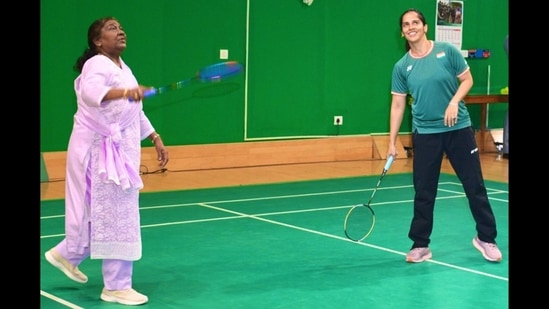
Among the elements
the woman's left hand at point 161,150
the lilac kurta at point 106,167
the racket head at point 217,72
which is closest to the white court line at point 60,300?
the lilac kurta at point 106,167

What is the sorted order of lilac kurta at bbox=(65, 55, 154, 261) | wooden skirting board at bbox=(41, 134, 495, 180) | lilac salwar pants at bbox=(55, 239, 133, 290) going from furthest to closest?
1. wooden skirting board at bbox=(41, 134, 495, 180)
2. lilac salwar pants at bbox=(55, 239, 133, 290)
3. lilac kurta at bbox=(65, 55, 154, 261)

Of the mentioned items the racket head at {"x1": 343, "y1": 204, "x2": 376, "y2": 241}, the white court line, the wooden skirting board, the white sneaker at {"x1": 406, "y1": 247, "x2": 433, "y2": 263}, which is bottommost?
the white court line

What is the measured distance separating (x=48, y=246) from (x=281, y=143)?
728cm

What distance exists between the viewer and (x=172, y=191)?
426 inches

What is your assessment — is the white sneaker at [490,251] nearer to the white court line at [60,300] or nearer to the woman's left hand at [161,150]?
the woman's left hand at [161,150]

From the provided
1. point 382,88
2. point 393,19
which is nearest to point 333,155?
point 382,88

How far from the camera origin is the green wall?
12.0m

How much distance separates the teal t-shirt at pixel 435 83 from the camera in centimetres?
671

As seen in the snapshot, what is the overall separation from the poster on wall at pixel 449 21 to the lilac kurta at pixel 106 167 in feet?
38.9

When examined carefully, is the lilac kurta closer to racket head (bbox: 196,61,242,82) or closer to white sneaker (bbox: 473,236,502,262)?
racket head (bbox: 196,61,242,82)

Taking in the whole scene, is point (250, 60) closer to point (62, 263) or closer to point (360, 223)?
point (360, 223)

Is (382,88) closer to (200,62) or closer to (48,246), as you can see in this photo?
(200,62)

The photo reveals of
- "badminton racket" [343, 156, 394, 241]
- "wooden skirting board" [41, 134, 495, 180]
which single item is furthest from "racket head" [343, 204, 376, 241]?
"wooden skirting board" [41, 134, 495, 180]

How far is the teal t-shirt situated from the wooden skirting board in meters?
6.45
